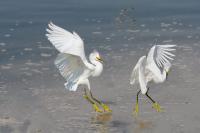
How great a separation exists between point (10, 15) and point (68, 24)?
3.88ft

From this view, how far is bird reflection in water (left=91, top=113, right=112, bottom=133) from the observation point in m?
7.82

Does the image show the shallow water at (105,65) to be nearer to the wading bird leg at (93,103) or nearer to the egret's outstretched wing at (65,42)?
the wading bird leg at (93,103)

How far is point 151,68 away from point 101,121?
3.27 ft

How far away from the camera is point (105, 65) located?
404 inches

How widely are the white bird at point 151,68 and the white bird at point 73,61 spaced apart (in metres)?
0.50

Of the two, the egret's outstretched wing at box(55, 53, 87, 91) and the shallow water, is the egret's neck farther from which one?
the shallow water

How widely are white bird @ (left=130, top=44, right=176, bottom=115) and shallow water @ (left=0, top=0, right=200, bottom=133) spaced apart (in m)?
0.28

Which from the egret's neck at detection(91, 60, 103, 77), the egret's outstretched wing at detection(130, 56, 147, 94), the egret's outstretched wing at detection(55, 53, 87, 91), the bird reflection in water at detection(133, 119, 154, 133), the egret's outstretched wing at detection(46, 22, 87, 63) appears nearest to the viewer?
the bird reflection in water at detection(133, 119, 154, 133)

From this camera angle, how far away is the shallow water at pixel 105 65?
8086 mm

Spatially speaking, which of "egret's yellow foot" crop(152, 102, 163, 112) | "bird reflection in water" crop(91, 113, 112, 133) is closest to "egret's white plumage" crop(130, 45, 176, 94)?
"egret's yellow foot" crop(152, 102, 163, 112)

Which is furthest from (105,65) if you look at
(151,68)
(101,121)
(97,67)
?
(101,121)

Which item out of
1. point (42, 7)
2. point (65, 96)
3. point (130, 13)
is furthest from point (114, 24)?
A: point (65, 96)

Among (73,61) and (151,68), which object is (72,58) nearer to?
(73,61)

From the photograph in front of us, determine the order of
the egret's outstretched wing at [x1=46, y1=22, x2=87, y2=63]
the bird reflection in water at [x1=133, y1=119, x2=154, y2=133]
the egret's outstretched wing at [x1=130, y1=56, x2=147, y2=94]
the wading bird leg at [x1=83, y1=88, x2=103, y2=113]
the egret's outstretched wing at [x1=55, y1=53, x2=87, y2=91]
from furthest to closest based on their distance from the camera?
the wading bird leg at [x1=83, y1=88, x2=103, y2=113] → the egret's outstretched wing at [x1=130, y1=56, x2=147, y2=94] → the egret's outstretched wing at [x1=55, y1=53, x2=87, y2=91] → the egret's outstretched wing at [x1=46, y1=22, x2=87, y2=63] → the bird reflection in water at [x1=133, y1=119, x2=154, y2=133]
